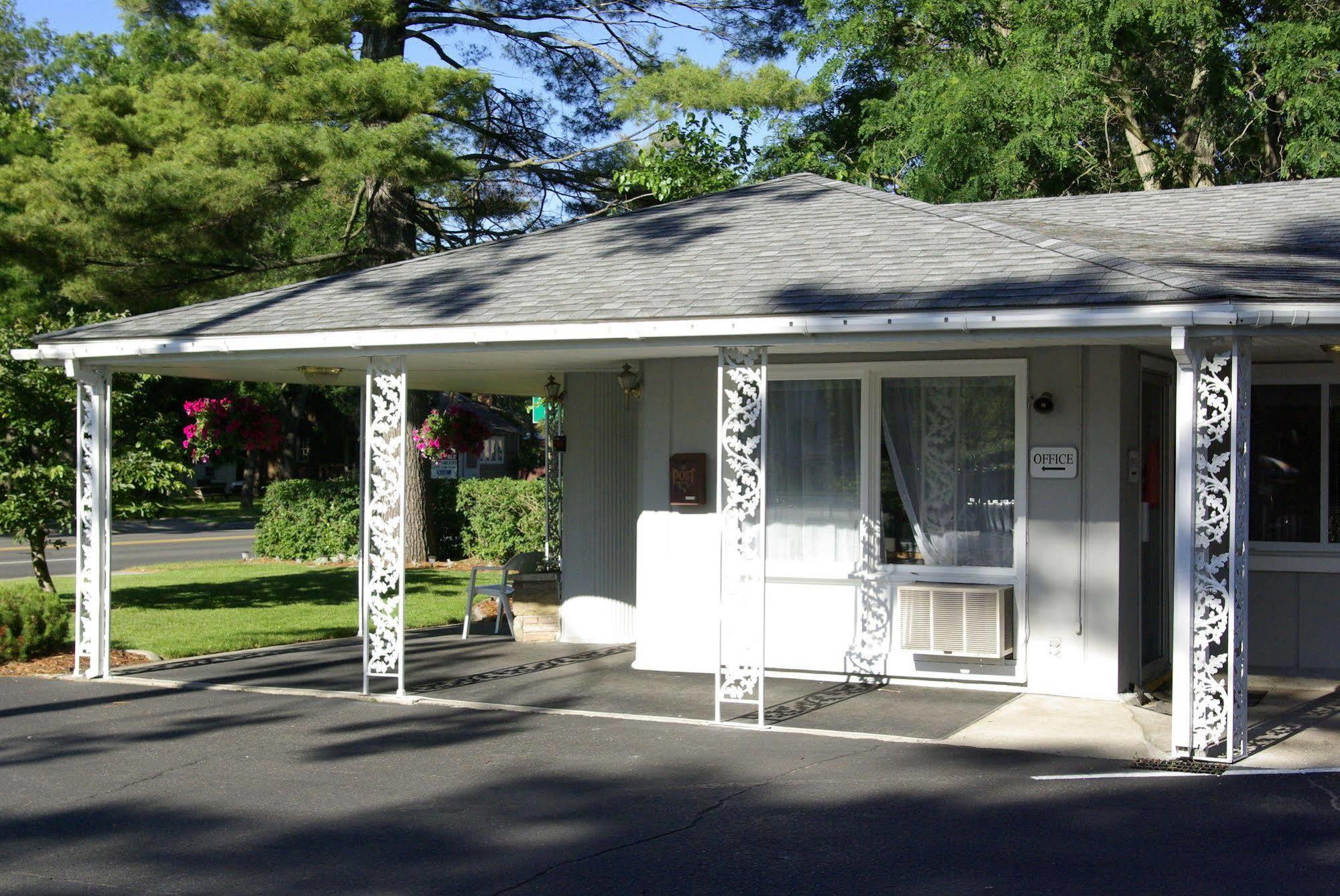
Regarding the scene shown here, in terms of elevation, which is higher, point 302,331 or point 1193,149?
point 1193,149

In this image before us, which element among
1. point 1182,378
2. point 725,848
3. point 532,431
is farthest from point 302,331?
point 532,431

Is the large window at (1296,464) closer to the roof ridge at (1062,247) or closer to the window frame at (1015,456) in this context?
the window frame at (1015,456)

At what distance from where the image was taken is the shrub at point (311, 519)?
76.5 feet

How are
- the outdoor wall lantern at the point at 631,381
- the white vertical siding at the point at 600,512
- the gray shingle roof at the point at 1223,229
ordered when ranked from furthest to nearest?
1. the white vertical siding at the point at 600,512
2. the outdoor wall lantern at the point at 631,381
3. the gray shingle roof at the point at 1223,229

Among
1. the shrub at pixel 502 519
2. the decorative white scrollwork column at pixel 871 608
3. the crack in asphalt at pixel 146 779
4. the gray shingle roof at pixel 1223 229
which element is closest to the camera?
the crack in asphalt at pixel 146 779

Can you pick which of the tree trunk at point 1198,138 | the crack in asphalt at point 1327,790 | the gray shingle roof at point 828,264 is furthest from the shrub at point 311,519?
the crack in asphalt at point 1327,790

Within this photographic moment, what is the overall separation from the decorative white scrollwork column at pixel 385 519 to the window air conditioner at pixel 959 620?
154 inches

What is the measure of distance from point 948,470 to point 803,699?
7.11ft

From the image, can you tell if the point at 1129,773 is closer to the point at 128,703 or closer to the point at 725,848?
the point at 725,848

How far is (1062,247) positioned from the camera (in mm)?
8914

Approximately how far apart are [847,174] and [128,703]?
13.4 meters

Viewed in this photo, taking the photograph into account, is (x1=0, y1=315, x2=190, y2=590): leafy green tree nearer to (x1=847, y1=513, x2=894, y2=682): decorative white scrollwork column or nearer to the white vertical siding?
the white vertical siding

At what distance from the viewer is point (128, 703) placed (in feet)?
32.4

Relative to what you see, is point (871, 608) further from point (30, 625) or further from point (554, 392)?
point (30, 625)
